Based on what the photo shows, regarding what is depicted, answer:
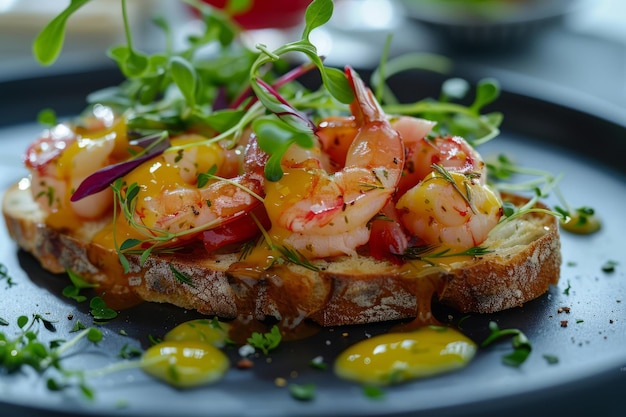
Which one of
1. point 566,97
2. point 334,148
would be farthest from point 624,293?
point 566,97

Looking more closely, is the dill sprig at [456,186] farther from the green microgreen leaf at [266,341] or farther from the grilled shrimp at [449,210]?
the green microgreen leaf at [266,341]

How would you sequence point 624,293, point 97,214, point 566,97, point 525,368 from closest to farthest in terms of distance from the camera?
point 525,368
point 624,293
point 97,214
point 566,97

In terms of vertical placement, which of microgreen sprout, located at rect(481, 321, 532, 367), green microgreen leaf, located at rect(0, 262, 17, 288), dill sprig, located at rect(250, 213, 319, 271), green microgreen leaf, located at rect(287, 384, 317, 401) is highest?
dill sprig, located at rect(250, 213, 319, 271)

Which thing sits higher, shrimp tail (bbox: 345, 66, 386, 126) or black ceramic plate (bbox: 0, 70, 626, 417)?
shrimp tail (bbox: 345, 66, 386, 126)

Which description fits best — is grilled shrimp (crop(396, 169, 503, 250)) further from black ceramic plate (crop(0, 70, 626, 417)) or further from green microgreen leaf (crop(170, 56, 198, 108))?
green microgreen leaf (crop(170, 56, 198, 108))

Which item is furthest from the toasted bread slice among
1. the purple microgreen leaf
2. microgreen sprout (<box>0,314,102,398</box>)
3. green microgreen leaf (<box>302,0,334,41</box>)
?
green microgreen leaf (<box>302,0,334,41</box>)

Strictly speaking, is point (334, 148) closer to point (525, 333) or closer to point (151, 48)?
point (525, 333)

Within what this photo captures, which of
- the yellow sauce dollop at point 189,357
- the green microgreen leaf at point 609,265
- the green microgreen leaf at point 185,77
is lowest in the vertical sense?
the yellow sauce dollop at point 189,357

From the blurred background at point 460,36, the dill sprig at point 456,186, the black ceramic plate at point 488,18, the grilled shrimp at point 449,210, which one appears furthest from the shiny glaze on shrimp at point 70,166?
the black ceramic plate at point 488,18
